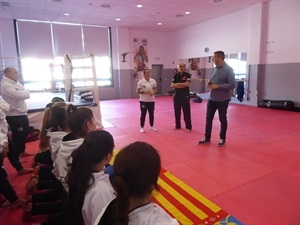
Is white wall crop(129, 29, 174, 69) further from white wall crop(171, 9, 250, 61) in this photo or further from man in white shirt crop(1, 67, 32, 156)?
man in white shirt crop(1, 67, 32, 156)

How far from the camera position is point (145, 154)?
0.84m

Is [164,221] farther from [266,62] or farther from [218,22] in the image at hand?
[218,22]

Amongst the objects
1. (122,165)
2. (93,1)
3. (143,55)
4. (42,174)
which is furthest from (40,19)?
(122,165)

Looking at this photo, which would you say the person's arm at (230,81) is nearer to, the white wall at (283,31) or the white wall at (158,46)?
the white wall at (283,31)

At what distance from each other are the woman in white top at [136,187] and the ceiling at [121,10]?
7.73 m

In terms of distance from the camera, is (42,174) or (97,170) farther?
(42,174)

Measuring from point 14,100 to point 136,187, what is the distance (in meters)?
3.23

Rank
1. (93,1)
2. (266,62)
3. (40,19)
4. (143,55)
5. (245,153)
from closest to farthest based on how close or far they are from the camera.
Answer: (245,153) → (93,1) → (266,62) → (40,19) → (143,55)

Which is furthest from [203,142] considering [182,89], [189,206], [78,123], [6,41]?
[6,41]

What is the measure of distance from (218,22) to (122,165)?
10.7 metres

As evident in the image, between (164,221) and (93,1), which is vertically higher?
(93,1)

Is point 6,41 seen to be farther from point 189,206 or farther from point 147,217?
point 147,217

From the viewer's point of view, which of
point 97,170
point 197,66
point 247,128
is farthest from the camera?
point 197,66

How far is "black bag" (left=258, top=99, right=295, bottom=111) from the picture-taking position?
7242 millimetres
